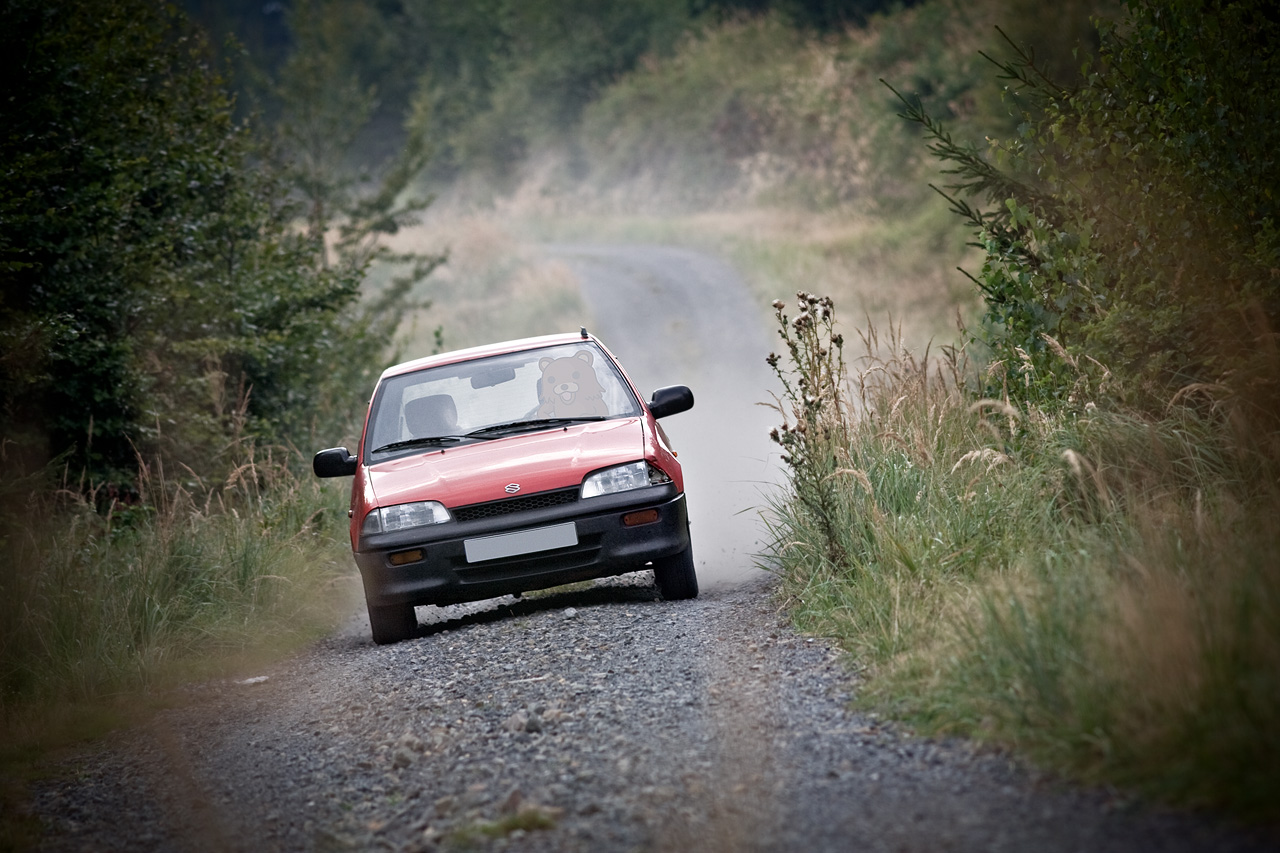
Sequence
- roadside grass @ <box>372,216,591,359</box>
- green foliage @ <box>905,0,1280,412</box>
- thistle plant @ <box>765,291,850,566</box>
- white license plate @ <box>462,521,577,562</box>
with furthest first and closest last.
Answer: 1. roadside grass @ <box>372,216,591,359</box>
2. white license plate @ <box>462,521,577,562</box>
3. thistle plant @ <box>765,291,850,566</box>
4. green foliage @ <box>905,0,1280,412</box>

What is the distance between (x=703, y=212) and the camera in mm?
40156

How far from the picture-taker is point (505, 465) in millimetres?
7055

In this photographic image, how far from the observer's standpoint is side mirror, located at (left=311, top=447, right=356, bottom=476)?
7688 millimetres

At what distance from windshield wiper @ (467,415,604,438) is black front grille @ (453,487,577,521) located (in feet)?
2.61

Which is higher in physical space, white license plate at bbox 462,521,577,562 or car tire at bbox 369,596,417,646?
white license plate at bbox 462,521,577,562

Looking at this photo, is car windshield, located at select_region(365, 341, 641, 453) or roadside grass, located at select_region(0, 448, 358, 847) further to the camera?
car windshield, located at select_region(365, 341, 641, 453)

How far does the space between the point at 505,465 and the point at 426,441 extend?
80cm

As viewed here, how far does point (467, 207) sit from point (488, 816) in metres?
51.4

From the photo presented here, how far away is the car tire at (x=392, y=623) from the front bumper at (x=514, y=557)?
27cm

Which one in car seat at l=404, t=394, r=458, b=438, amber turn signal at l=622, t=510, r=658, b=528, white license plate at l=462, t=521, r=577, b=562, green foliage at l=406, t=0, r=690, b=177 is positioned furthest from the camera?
green foliage at l=406, t=0, r=690, b=177

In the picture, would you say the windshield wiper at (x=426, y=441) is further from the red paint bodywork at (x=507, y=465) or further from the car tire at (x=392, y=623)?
the car tire at (x=392, y=623)

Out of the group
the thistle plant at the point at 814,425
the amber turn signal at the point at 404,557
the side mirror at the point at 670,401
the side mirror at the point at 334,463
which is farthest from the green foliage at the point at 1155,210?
the side mirror at the point at 334,463

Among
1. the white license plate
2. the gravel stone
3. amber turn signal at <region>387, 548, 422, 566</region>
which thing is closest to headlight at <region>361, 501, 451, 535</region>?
amber turn signal at <region>387, 548, 422, 566</region>

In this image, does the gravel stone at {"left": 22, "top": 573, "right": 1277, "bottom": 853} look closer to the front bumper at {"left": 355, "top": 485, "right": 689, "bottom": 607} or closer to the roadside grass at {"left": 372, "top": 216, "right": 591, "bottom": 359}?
the front bumper at {"left": 355, "top": 485, "right": 689, "bottom": 607}
